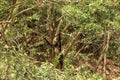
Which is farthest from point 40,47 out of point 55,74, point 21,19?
point 55,74

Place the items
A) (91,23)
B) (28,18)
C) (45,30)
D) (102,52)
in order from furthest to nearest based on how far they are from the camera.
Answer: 1. (102,52)
2. (45,30)
3. (28,18)
4. (91,23)

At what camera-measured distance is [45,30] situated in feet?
15.5

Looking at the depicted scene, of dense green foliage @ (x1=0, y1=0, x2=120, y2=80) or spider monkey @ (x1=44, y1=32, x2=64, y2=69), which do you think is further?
spider monkey @ (x1=44, y1=32, x2=64, y2=69)

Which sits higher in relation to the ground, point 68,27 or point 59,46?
point 68,27

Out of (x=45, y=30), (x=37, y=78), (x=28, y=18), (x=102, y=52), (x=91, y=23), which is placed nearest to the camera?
(x=37, y=78)

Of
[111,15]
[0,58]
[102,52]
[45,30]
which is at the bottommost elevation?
[102,52]

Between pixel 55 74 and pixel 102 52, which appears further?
pixel 102 52

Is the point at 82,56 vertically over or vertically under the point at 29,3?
under

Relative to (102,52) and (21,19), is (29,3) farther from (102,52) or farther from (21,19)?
(102,52)

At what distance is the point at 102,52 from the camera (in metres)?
5.17

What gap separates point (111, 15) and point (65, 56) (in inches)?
36.7

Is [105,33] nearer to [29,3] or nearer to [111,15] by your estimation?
[111,15]

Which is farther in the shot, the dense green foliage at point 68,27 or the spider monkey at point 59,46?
the spider monkey at point 59,46

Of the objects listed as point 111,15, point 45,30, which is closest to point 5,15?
point 45,30
